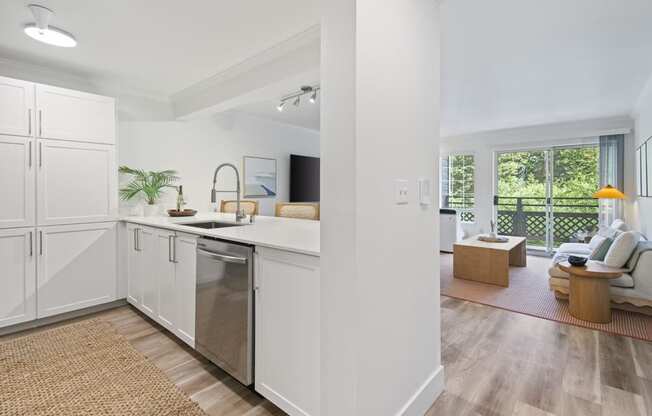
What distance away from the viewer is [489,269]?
396 cm

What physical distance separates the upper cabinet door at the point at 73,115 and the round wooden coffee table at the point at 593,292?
15.2ft

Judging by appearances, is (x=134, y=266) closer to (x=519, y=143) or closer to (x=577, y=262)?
(x=577, y=262)

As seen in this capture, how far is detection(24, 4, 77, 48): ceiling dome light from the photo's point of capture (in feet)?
6.59

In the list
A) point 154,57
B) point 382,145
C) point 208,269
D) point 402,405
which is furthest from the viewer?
point 154,57

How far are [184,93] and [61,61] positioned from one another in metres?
1.11

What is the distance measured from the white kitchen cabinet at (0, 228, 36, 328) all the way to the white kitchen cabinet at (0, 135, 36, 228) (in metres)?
0.10

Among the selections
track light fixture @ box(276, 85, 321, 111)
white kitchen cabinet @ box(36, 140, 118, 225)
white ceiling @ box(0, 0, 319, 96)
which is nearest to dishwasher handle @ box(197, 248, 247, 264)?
white ceiling @ box(0, 0, 319, 96)

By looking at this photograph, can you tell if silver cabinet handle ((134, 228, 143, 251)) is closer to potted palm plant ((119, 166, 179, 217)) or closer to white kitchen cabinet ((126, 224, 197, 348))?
white kitchen cabinet ((126, 224, 197, 348))

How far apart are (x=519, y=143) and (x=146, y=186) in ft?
20.5

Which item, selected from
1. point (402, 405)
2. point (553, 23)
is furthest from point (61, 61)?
point (553, 23)

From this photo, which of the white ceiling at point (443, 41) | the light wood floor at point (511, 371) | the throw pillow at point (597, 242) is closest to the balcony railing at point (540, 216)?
the throw pillow at point (597, 242)

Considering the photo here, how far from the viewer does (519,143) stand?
586 centimetres

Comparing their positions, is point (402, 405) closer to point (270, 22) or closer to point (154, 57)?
point (270, 22)

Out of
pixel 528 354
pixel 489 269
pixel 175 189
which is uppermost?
pixel 175 189
